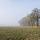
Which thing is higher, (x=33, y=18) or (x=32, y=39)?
(x=33, y=18)

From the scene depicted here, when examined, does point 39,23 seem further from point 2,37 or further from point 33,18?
point 2,37

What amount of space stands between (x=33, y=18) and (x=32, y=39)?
3.46m

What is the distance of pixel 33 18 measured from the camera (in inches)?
324

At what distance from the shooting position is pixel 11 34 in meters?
4.85

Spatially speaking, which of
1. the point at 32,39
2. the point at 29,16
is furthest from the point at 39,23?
the point at 32,39

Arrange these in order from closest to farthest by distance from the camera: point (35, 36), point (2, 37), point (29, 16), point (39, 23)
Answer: point (2, 37), point (35, 36), point (39, 23), point (29, 16)

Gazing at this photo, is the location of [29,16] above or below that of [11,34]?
above

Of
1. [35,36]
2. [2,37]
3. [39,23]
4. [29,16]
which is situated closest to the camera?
[2,37]

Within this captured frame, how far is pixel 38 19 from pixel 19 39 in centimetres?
379

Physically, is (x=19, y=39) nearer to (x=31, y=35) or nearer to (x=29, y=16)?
(x=31, y=35)

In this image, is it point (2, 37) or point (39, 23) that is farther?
point (39, 23)

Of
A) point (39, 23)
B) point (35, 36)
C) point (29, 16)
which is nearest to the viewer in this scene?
point (35, 36)

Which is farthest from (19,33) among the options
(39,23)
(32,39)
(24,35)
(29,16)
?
(29,16)

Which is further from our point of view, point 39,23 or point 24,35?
point 39,23
